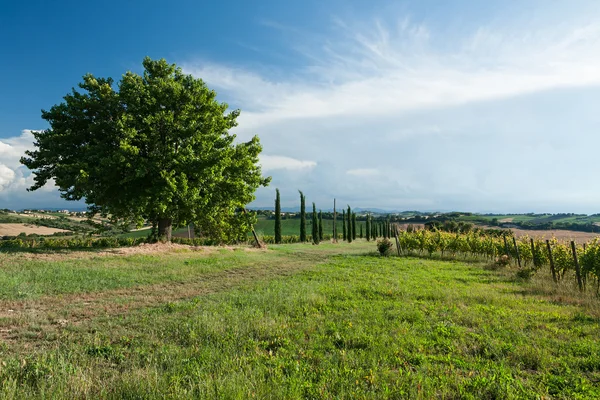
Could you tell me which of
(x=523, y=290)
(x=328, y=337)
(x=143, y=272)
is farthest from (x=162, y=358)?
(x=523, y=290)

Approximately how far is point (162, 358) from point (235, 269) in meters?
13.0

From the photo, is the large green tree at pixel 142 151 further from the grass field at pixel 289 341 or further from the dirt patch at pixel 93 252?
the grass field at pixel 289 341

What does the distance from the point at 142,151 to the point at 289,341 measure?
2092 cm

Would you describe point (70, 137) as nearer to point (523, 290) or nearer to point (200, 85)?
point (200, 85)

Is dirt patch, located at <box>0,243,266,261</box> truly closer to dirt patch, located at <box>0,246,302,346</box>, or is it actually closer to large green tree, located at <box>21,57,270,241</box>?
large green tree, located at <box>21,57,270,241</box>

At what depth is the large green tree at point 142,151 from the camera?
2102 cm

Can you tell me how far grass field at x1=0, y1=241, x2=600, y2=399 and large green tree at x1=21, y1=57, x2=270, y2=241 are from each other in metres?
9.70

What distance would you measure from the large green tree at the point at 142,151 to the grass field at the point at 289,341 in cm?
970

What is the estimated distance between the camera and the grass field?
4660 millimetres

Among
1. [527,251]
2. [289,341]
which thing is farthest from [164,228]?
[527,251]

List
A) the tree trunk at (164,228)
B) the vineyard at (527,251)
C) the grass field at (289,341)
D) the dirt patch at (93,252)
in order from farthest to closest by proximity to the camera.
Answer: the tree trunk at (164,228), the dirt patch at (93,252), the vineyard at (527,251), the grass field at (289,341)

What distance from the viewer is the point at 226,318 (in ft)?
26.1

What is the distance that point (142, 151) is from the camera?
904 inches

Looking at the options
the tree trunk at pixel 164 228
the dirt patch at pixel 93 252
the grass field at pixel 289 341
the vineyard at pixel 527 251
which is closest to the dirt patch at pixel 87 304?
the grass field at pixel 289 341
